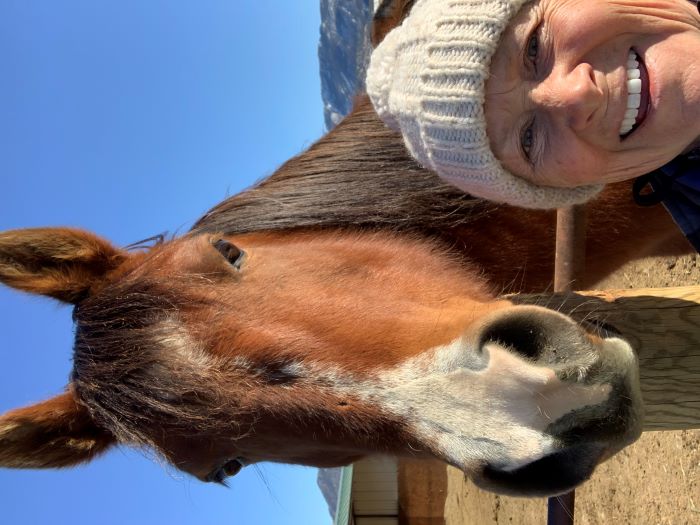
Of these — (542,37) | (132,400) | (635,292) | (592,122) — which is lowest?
(132,400)

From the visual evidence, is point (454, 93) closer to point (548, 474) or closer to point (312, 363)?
point (312, 363)

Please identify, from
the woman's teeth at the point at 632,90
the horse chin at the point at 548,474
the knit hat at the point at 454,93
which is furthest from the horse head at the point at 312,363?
the woman's teeth at the point at 632,90

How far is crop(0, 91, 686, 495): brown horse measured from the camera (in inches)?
64.1

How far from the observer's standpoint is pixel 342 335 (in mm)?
2020

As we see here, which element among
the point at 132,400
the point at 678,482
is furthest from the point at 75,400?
the point at 678,482

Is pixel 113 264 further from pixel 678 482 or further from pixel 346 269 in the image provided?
pixel 678 482

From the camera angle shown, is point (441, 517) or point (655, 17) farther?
point (441, 517)

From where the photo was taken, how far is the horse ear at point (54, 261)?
8.99 feet

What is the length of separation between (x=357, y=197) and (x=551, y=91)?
1.24 metres

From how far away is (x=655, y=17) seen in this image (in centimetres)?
188

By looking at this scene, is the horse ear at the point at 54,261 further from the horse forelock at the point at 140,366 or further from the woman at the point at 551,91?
the woman at the point at 551,91

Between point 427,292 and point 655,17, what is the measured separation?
45.8 inches

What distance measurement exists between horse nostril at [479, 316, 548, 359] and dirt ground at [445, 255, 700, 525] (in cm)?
350

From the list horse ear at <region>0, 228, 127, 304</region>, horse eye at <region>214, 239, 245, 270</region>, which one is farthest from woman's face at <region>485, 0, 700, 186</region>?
horse ear at <region>0, 228, 127, 304</region>
